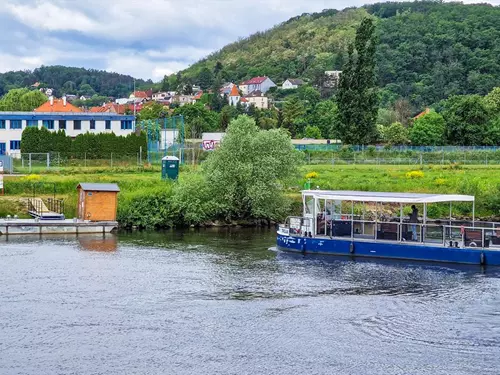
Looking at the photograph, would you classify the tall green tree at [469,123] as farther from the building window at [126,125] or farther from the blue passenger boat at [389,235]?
the blue passenger boat at [389,235]

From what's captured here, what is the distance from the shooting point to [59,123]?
321ft

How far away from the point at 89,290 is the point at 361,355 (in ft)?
49.1

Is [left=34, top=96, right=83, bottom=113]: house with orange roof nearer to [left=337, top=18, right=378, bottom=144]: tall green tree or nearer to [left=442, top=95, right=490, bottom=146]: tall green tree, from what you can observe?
[left=337, top=18, right=378, bottom=144]: tall green tree

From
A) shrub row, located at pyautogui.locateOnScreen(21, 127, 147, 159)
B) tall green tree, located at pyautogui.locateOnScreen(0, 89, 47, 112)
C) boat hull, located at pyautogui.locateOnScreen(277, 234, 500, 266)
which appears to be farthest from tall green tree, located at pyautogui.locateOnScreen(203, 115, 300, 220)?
tall green tree, located at pyautogui.locateOnScreen(0, 89, 47, 112)

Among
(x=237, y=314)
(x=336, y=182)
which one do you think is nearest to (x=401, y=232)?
(x=237, y=314)

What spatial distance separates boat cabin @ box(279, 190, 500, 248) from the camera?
4909 cm

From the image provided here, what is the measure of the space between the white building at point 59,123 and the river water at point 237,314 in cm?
4623

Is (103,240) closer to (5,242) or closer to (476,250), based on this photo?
(5,242)

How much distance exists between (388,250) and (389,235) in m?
1.19

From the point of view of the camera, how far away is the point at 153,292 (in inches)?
1582

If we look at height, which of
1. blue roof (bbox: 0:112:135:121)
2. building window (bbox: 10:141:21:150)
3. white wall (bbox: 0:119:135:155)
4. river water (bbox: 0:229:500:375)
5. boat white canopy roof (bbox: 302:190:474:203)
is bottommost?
river water (bbox: 0:229:500:375)

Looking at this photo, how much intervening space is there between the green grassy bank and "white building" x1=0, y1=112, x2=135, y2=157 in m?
20.3

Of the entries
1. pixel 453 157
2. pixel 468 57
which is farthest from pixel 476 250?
pixel 468 57

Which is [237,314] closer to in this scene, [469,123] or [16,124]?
[16,124]
